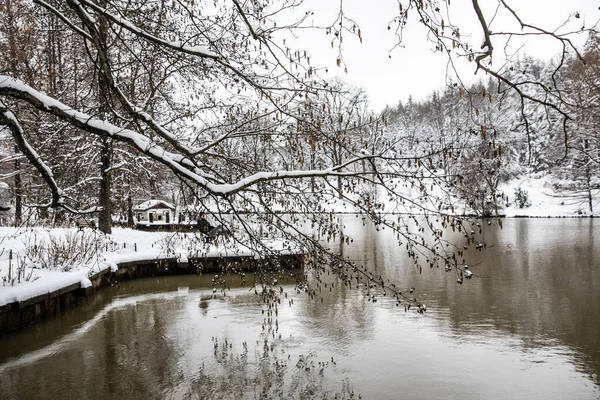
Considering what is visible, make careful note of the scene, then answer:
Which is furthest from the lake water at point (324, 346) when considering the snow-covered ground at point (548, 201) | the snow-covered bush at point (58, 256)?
the snow-covered ground at point (548, 201)

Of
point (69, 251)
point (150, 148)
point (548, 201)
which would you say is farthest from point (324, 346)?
point (548, 201)

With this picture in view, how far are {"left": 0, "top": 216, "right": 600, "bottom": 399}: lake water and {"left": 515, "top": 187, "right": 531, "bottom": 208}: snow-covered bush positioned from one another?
2816 cm

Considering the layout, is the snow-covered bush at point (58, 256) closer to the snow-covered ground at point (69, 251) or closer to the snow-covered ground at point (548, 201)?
the snow-covered ground at point (69, 251)

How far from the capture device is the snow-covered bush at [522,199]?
126 feet

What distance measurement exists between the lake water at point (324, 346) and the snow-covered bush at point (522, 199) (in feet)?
92.4

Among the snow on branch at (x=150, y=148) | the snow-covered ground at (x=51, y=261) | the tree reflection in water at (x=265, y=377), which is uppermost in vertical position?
the snow on branch at (x=150, y=148)

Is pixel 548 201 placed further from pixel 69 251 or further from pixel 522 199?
pixel 69 251

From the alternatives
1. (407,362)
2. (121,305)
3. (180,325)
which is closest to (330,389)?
(407,362)

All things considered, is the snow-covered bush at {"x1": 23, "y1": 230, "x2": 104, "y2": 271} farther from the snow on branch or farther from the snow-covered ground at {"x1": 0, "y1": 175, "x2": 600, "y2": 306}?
the snow on branch

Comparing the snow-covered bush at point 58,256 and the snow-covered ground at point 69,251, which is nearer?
the snow-covered ground at point 69,251

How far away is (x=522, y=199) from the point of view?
126 feet

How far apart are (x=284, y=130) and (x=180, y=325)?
20.7 feet

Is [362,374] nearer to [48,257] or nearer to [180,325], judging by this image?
[180,325]

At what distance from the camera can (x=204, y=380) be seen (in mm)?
6383
